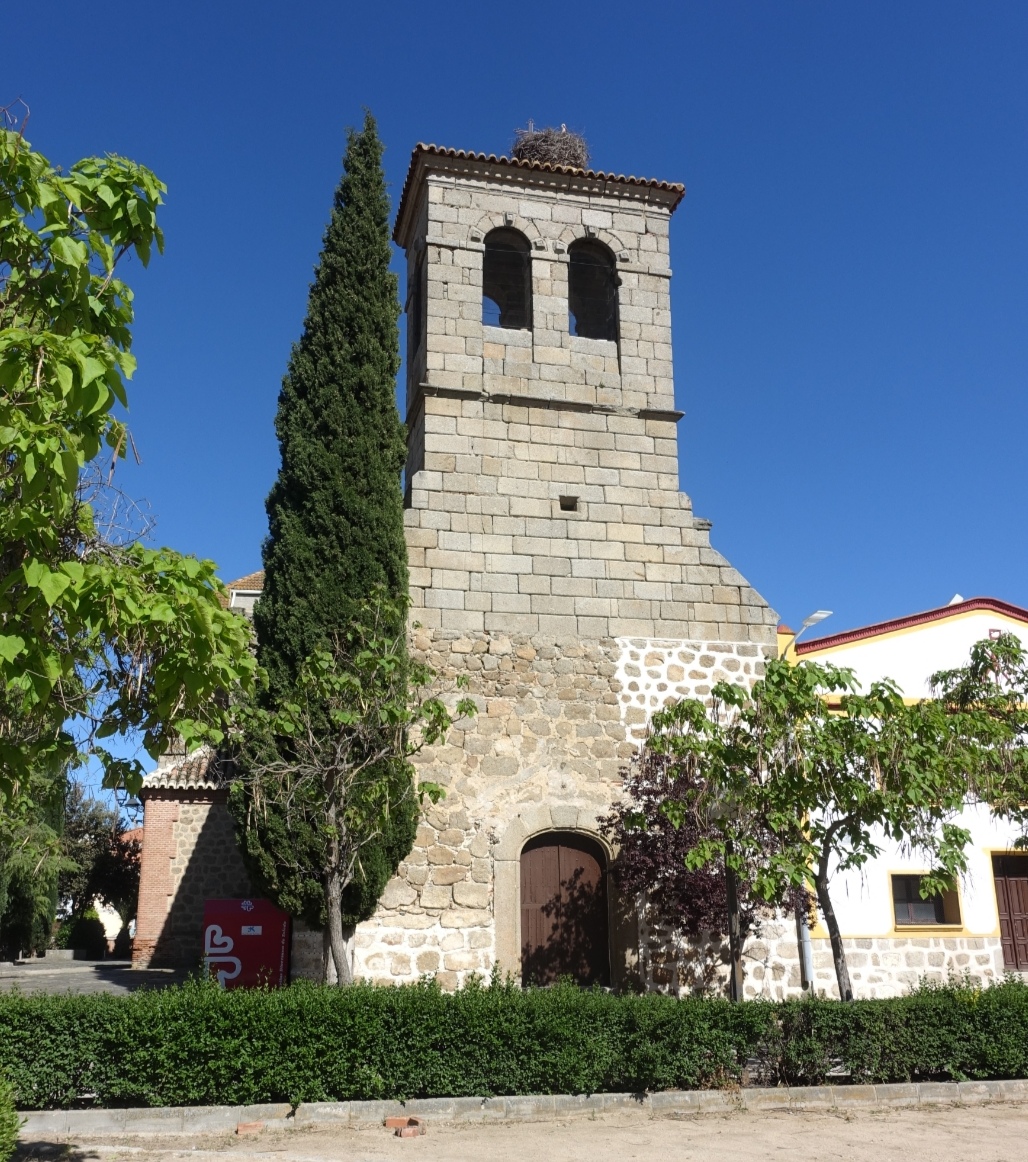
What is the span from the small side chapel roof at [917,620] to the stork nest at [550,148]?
293 inches

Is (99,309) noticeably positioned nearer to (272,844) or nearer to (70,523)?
(70,523)

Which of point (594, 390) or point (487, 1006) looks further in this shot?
point (594, 390)

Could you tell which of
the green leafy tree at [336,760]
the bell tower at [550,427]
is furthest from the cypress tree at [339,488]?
the bell tower at [550,427]

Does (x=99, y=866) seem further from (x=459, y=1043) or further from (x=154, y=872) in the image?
(x=459, y=1043)

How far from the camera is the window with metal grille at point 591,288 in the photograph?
14.3 m

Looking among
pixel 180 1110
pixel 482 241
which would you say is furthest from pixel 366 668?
pixel 482 241

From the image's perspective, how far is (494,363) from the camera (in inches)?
522

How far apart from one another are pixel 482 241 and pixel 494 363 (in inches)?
67.5

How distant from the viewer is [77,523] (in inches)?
219

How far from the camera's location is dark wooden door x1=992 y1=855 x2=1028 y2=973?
47.1 feet

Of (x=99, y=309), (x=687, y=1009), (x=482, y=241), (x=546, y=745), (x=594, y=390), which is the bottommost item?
(x=687, y=1009)

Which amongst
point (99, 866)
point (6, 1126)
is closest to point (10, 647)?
point (6, 1126)

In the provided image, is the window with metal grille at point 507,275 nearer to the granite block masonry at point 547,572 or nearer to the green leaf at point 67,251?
the granite block masonry at point 547,572

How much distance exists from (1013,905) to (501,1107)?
945 centimetres
